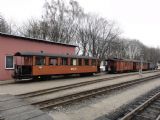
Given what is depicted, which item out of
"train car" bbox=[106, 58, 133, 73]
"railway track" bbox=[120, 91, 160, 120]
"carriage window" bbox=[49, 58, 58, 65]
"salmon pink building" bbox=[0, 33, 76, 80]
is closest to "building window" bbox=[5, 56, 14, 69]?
"salmon pink building" bbox=[0, 33, 76, 80]

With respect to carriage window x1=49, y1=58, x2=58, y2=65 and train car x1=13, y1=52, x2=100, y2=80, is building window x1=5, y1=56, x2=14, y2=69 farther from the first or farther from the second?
carriage window x1=49, y1=58, x2=58, y2=65

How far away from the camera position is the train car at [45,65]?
64.5 ft

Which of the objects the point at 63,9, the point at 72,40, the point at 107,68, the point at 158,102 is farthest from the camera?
the point at 72,40

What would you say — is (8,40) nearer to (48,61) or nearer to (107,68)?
(48,61)

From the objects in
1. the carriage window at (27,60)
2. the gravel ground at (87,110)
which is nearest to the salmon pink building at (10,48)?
the carriage window at (27,60)

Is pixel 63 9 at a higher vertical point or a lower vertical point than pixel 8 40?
higher

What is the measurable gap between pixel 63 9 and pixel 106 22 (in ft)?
49.9

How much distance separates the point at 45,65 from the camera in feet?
68.8

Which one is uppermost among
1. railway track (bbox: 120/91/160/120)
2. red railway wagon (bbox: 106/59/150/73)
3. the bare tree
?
the bare tree

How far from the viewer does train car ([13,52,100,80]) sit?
19.7m

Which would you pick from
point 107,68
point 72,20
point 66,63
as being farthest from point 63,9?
point 66,63

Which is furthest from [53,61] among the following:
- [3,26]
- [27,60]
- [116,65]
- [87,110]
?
[3,26]

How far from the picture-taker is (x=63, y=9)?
1960 inches

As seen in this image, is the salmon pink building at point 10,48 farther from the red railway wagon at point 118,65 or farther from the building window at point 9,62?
the red railway wagon at point 118,65
